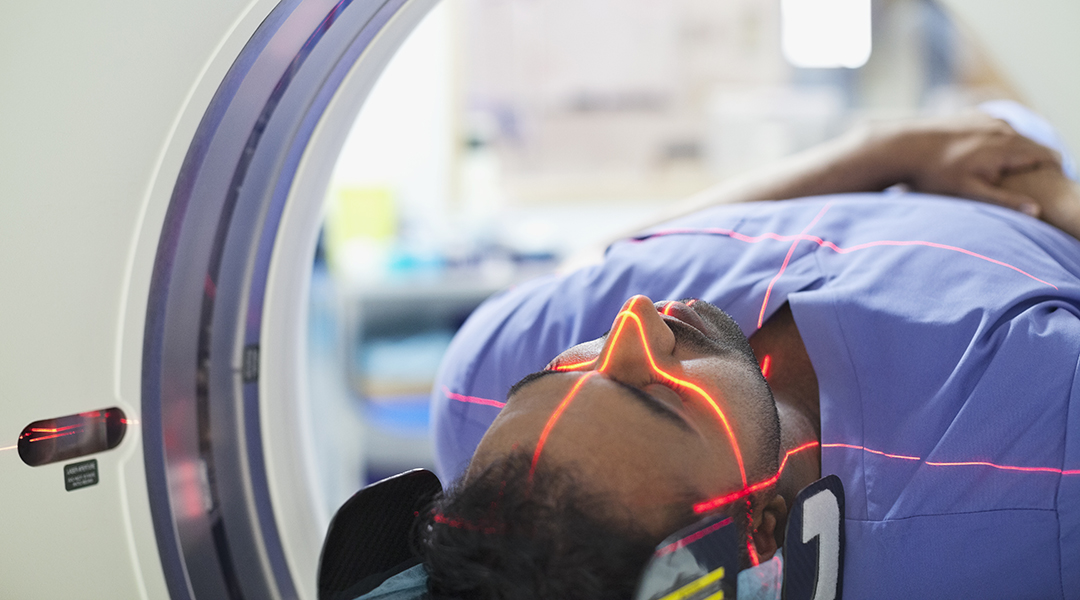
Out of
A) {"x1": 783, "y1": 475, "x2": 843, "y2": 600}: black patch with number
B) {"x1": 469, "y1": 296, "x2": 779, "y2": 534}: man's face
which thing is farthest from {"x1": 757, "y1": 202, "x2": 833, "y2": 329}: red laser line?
{"x1": 783, "y1": 475, "x2": 843, "y2": 600}: black patch with number

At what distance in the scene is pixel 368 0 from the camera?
83cm

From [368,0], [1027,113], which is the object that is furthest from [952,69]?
[368,0]

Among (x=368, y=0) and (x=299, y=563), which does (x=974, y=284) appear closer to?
(x=368, y=0)

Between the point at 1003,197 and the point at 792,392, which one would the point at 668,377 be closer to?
the point at 792,392

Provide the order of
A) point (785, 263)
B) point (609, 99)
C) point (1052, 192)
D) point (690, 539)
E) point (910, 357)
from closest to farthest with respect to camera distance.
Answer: point (690, 539) → point (910, 357) → point (785, 263) → point (1052, 192) → point (609, 99)

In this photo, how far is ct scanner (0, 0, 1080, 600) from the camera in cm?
64

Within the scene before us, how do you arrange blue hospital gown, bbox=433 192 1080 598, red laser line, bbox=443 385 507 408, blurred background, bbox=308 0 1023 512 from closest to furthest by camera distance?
blue hospital gown, bbox=433 192 1080 598, red laser line, bbox=443 385 507 408, blurred background, bbox=308 0 1023 512

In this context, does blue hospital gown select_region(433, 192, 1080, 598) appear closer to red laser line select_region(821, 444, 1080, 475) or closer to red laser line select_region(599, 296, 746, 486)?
red laser line select_region(821, 444, 1080, 475)

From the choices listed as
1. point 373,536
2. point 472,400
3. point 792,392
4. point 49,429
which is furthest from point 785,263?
point 49,429

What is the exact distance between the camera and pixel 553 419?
675 millimetres

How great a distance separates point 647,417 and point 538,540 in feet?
0.44

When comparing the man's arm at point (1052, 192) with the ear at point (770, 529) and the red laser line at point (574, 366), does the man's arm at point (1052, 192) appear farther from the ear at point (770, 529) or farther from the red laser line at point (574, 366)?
the red laser line at point (574, 366)

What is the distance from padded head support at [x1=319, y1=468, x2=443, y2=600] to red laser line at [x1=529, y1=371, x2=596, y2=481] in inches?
5.7

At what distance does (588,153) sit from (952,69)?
1.59m
